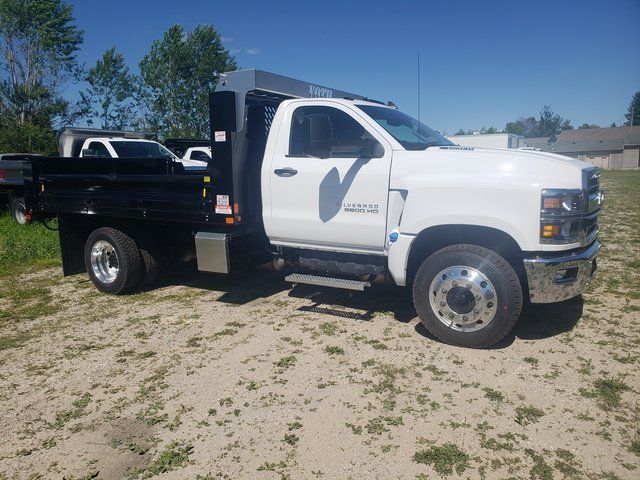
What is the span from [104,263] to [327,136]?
12.6 ft

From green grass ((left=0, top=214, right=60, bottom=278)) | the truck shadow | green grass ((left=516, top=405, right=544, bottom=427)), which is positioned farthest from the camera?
green grass ((left=0, top=214, right=60, bottom=278))

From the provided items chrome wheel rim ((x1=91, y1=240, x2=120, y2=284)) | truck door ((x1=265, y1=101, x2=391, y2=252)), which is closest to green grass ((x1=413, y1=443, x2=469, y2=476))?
truck door ((x1=265, y1=101, x2=391, y2=252))

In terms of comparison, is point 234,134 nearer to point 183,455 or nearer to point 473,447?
point 183,455

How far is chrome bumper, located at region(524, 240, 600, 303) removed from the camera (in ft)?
13.4

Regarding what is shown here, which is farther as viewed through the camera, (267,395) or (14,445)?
(267,395)

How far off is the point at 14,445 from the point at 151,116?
134ft

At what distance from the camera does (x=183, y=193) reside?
5.73 meters

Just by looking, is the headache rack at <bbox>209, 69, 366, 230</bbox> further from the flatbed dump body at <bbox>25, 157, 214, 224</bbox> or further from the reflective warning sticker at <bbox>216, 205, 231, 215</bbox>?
the flatbed dump body at <bbox>25, 157, 214, 224</bbox>

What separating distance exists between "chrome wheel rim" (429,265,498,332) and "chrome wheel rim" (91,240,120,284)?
427cm

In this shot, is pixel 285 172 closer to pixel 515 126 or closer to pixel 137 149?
pixel 137 149

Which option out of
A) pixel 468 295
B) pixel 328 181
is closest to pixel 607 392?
pixel 468 295

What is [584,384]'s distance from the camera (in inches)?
147

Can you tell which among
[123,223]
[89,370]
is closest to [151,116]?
[123,223]

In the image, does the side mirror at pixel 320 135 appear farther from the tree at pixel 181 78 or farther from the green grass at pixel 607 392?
the tree at pixel 181 78
